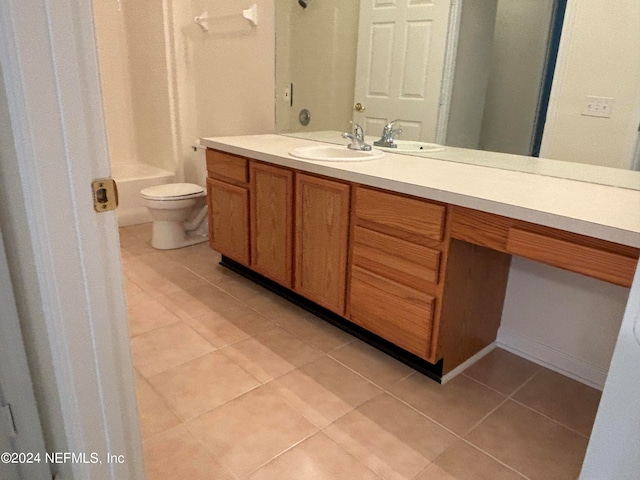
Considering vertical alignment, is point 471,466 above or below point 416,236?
below

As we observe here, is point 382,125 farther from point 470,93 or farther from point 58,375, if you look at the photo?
point 58,375

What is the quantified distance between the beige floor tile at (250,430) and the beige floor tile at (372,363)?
392mm

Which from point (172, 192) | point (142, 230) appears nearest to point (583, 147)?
point (172, 192)

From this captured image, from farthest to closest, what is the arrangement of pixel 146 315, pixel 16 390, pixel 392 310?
1. pixel 146 315
2. pixel 392 310
3. pixel 16 390

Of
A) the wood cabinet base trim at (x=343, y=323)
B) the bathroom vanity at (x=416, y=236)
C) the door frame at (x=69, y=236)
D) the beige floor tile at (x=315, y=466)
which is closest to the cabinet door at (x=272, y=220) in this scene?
the bathroom vanity at (x=416, y=236)

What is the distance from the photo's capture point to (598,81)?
5.80ft

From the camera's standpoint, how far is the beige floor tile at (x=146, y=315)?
2354 mm

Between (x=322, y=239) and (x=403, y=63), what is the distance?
1036mm

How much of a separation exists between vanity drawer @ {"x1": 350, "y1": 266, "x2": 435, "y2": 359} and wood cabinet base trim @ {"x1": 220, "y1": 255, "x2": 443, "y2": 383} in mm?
117

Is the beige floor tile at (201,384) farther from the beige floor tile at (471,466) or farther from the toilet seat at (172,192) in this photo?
the toilet seat at (172,192)

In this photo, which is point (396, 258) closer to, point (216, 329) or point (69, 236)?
point (216, 329)

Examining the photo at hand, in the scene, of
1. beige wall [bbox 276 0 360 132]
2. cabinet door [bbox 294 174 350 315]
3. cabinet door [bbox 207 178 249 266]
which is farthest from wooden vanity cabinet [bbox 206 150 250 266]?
beige wall [bbox 276 0 360 132]

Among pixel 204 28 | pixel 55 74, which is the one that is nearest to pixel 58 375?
pixel 55 74

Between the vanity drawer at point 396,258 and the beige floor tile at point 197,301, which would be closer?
the vanity drawer at point 396,258
